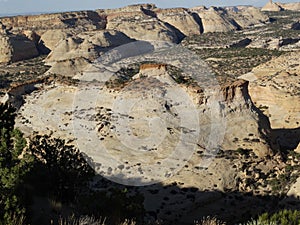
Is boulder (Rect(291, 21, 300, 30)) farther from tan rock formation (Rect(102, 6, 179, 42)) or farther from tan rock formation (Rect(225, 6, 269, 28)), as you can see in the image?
tan rock formation (Rect(102, 6, 179, 42))

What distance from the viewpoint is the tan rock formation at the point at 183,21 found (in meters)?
128

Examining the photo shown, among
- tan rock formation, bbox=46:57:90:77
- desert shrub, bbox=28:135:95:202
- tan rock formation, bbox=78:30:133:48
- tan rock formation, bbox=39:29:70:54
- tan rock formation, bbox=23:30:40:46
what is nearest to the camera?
desert shrub, bbox=28:135:95:202

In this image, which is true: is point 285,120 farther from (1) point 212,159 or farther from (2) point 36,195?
(2) point 36,195

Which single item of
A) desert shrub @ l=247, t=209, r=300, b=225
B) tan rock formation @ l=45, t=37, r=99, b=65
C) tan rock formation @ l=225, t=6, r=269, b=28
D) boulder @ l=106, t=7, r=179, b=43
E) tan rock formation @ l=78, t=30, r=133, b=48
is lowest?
desert shrub @ l=247, t=209, r=300, b=225

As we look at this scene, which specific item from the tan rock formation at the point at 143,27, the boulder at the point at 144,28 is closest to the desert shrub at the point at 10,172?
the boulder at the point at 144,28

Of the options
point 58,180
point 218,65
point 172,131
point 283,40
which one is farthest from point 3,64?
point 58,180

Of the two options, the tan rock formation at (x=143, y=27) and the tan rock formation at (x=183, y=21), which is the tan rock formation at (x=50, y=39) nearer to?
the tan rock formation at (x=143, y=27)

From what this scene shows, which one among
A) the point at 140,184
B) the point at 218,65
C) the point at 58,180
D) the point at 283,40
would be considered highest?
the point at 283,40

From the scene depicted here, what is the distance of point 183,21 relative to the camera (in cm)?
13112

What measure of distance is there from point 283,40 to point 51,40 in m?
57.8

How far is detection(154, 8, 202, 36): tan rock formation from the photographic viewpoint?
128375 mm

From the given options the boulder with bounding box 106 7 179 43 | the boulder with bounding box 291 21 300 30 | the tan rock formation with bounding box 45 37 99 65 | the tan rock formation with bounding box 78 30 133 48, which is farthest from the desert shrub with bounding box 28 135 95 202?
the boulder with bounding box 291 21 300 30

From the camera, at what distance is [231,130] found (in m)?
25.7

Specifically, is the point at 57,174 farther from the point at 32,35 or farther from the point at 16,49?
the point at 32,35
